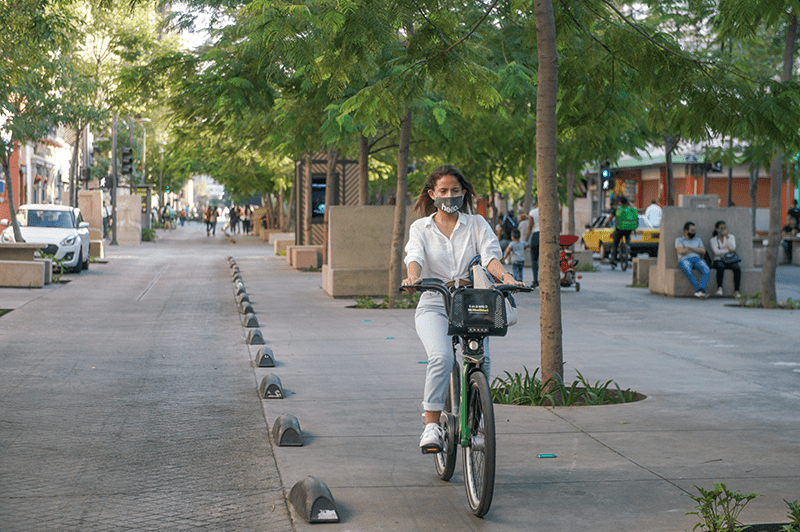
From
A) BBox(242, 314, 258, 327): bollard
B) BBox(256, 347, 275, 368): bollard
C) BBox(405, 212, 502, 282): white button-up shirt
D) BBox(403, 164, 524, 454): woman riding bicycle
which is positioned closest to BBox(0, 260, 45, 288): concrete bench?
BBox(242, 314, 258, 327): bollard

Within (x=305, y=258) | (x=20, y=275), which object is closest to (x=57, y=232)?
(x=20, y=275)

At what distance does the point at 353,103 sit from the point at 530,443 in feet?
11.8

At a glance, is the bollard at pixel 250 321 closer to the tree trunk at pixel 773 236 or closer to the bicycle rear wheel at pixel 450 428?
the bicycle rear wheel at pixel 450 428

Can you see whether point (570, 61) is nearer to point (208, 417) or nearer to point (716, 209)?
point (208, 417)

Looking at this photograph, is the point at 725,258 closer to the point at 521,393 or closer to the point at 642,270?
the point at 642,270

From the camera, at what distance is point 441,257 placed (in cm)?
556

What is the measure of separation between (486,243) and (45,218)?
21.6 m

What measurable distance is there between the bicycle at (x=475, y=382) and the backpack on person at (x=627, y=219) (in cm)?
2182

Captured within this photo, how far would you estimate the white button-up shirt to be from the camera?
218 inches

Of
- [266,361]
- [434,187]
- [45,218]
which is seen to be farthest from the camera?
[45,218]

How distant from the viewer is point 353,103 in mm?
8617

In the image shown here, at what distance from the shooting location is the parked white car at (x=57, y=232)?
23.3 meters

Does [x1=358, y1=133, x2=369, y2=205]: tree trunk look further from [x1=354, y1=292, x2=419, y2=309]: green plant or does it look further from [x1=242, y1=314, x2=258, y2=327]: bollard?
[x1=242, y1=314, x2=258, y2=327]: bollard

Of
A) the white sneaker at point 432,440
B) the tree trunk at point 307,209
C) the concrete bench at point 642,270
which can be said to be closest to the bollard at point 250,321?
the white sneaker at point 432,440
